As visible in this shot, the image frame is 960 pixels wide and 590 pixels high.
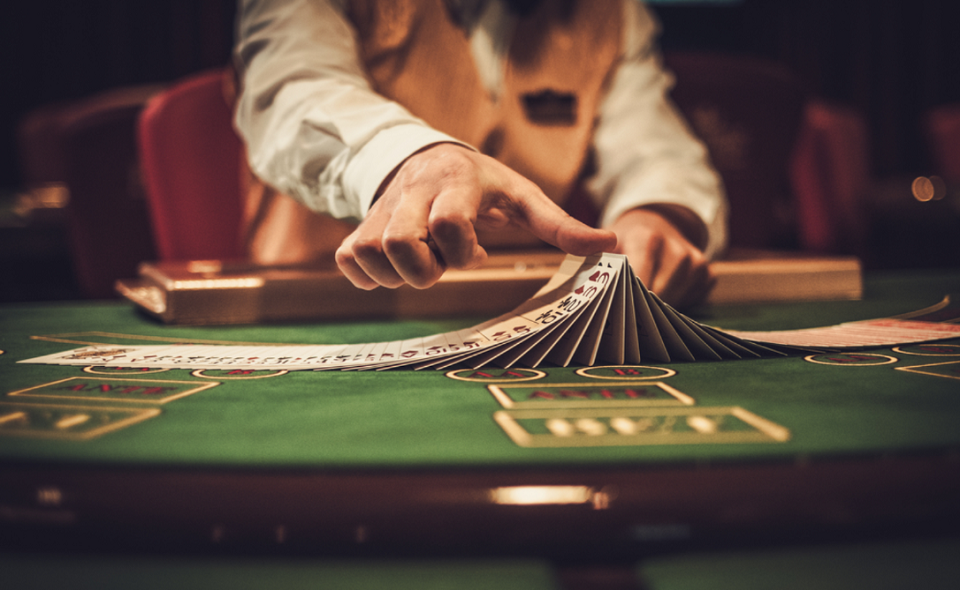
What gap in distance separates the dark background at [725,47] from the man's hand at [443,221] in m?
4.28

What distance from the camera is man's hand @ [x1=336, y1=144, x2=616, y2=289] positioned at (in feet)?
1.91

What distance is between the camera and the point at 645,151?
148 centimetres

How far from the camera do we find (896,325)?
0.77m

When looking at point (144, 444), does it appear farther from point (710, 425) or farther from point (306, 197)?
point (306, 197)

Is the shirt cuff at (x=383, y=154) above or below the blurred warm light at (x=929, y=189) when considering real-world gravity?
below

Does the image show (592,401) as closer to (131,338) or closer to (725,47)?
(131,338)

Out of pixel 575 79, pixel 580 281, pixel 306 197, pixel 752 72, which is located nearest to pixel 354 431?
pixel 580 281

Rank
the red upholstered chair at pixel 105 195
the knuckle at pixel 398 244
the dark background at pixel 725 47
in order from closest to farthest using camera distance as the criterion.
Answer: the knuckle at pixel 398 244, the red upholstered chair at pixel 105 195, the dark background at pixel 725 47

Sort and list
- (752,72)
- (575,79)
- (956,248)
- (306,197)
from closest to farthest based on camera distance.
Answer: (306,197) → (575,79) → (752,72) → (956,248)

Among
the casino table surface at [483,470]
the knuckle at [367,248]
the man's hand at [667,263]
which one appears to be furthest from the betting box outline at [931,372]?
the knuckle at [367,248]

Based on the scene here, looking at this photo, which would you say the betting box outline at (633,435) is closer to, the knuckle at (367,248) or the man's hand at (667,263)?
the knuckle at (367,248)

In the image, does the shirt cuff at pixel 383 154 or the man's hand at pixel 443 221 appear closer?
the man's hand at pixel 443 221

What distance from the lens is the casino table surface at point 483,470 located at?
30 centimetres

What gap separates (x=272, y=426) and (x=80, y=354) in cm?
37
